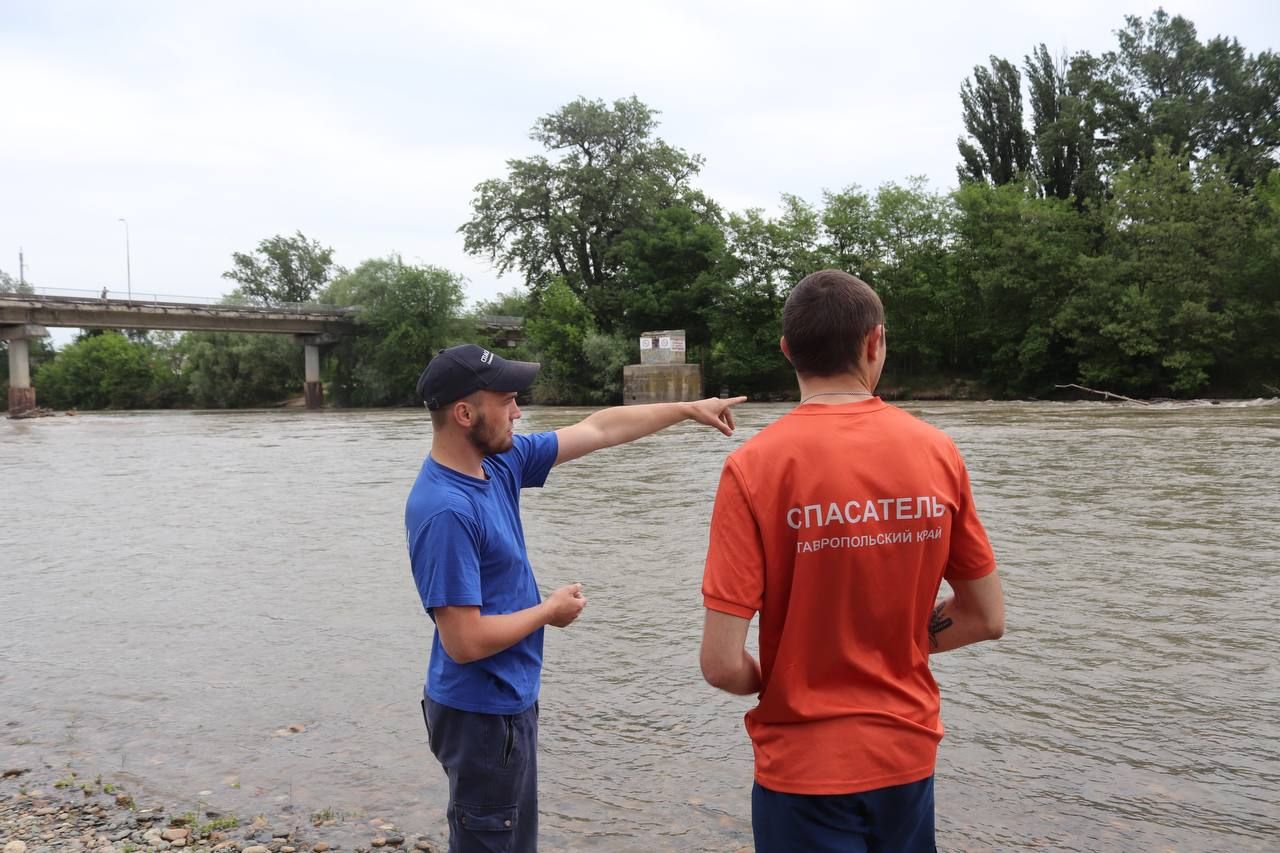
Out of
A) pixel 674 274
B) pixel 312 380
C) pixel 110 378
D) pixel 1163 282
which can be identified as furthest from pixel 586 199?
pixel 110 378

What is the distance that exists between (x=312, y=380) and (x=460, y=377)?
69386mm

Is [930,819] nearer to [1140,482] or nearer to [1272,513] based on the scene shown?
[1272,513]

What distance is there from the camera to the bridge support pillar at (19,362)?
57.3 meters

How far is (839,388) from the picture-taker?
2.27 metres

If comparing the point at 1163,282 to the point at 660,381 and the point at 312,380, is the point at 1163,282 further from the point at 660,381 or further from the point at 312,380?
the point at 312,380

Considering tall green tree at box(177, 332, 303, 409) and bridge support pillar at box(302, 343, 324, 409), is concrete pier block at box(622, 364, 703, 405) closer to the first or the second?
bridge support pillar at box(302, 343, 324, 409)

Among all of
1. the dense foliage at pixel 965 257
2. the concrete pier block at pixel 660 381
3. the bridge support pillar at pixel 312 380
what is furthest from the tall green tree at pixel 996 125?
the bridge support pillar at pixel 312 380

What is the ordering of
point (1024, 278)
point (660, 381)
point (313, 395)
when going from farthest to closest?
point (313, 395) < point (660, 381) < point (1024, 278)

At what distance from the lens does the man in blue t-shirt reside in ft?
8.74

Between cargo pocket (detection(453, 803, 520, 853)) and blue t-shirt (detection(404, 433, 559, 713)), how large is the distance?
0.27m

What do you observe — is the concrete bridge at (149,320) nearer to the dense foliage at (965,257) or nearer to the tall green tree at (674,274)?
the dense foliage at (965,257)

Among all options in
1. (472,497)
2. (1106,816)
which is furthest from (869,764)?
(1106,816)

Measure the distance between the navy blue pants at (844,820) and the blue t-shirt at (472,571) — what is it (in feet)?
2.81

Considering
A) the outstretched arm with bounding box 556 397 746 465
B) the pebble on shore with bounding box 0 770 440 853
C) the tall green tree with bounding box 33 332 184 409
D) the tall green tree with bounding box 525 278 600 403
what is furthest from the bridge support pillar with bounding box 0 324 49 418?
the outstretched arm with bounding box 556 397 746 465
